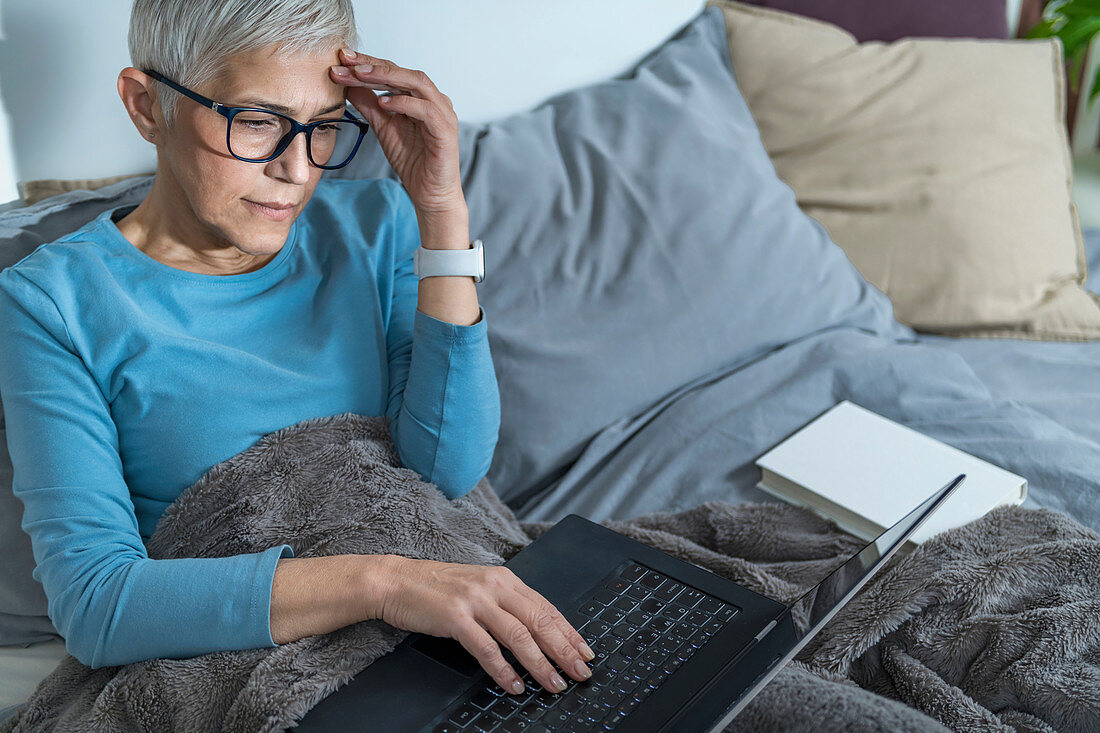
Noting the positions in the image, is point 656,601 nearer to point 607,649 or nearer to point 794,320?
point 607,649

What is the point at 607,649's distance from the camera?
0.86 m

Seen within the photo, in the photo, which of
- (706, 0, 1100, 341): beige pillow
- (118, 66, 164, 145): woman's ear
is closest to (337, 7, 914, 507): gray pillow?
(706, 0, 1100, 341): beige pillow

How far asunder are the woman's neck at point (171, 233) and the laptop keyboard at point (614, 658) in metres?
0.56

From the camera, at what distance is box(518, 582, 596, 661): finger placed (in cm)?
84

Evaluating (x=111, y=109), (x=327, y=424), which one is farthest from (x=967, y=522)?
(x=111, y=109)

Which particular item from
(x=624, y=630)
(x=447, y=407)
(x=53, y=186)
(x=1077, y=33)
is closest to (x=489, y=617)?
(x=624, y=630)

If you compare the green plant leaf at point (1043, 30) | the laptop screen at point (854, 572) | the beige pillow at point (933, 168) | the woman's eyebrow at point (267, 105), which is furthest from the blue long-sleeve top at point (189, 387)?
the green plant leaf at point (1043, 30)

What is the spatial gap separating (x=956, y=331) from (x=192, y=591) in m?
1.37

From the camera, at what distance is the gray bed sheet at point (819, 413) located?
1.26 m

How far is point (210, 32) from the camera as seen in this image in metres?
0.91

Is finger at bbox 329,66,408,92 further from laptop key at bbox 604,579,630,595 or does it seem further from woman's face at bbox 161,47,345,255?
laptop key at bbox 604,579,630,595

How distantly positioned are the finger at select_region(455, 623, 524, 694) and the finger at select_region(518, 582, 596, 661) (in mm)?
55

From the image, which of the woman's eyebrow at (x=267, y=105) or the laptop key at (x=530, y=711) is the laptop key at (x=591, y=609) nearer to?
the laptop key at (x=530, y=711)

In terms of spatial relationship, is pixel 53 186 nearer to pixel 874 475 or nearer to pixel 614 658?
pixel 614 658
